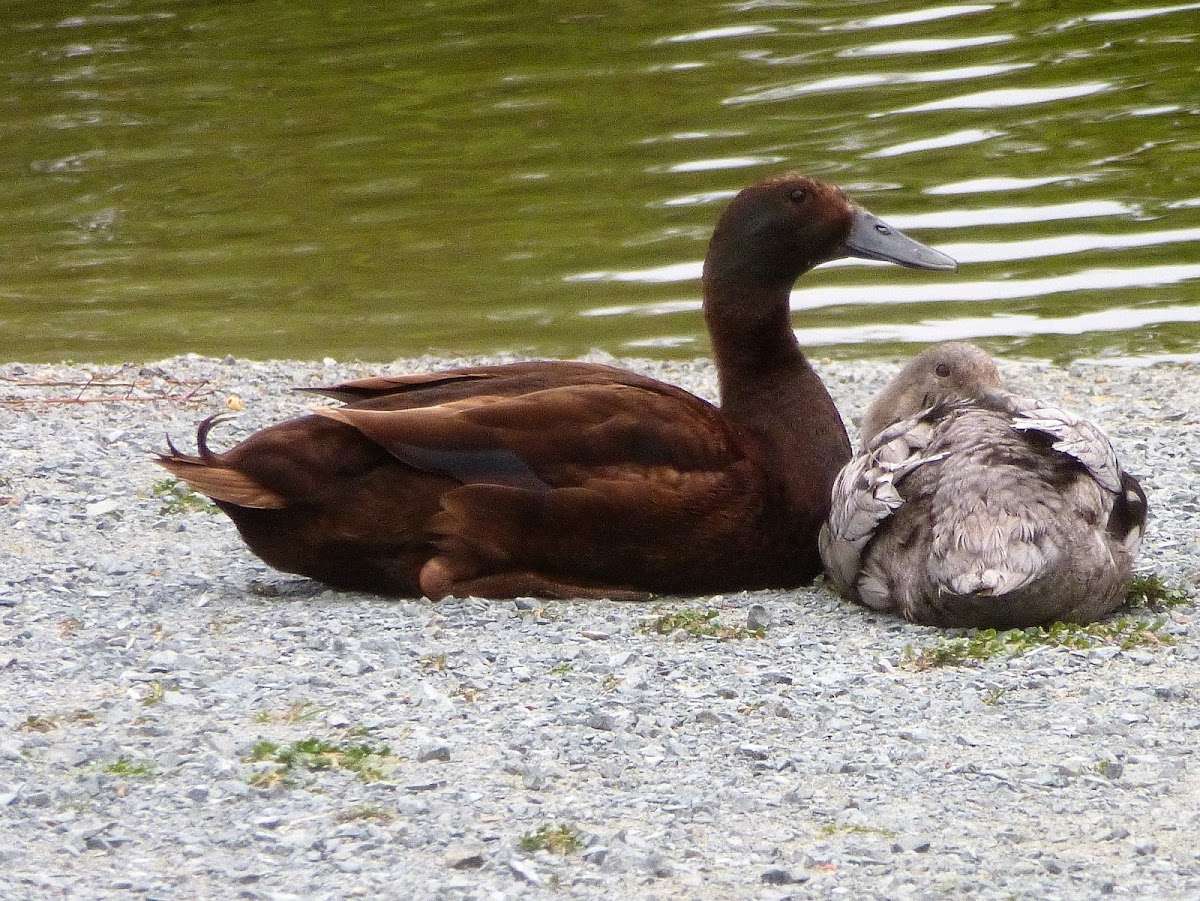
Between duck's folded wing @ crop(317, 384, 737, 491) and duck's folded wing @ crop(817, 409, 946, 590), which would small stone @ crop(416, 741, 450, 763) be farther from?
duck's folded wing @ crop(817, 409, 946, 590)

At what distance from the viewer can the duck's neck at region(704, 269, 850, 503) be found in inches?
256

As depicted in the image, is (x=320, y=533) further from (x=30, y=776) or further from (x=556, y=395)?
(x=30, y=776)

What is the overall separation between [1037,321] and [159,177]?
28.6ft

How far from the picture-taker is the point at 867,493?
19.2 ft

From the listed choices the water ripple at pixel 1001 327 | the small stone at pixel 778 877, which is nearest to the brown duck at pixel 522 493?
the small stone at pixel 778 877

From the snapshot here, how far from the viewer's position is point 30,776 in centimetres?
445

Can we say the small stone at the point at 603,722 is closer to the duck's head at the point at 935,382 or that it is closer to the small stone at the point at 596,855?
the small stone at the point at 596,855

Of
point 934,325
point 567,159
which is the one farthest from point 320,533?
point 567,159

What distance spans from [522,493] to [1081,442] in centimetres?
180

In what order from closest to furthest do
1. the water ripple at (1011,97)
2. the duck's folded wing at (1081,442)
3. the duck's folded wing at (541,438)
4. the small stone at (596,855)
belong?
the small stone at (596,855) → the duck's folded wing at (1081,442) → the duck's folded wing at (541,438) → the water ripple at (1011,97)

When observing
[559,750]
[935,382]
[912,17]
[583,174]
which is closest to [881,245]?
[935,382]

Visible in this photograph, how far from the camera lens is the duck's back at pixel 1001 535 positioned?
550cm

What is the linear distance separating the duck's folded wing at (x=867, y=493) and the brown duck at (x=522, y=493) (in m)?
0.28

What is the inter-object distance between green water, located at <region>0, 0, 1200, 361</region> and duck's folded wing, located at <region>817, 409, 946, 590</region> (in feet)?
19.9
